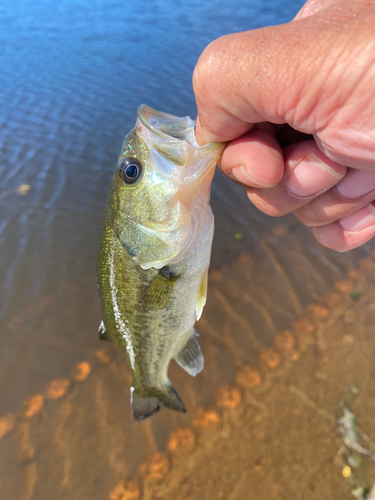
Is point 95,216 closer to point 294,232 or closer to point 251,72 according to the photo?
point 294,232

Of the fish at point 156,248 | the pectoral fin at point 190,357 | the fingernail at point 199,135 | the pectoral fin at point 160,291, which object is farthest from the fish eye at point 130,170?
the pectoral fin at point 190,357

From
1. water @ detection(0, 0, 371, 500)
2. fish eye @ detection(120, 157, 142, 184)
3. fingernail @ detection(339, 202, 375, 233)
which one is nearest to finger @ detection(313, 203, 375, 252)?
fingernail @ detection(339, 202, 375, 233)

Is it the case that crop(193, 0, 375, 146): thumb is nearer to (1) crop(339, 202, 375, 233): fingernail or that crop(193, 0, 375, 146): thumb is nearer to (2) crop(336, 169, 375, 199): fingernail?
(2) crop(336, 169, 375, 199): fingernail

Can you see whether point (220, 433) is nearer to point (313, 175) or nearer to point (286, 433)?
point (286, 433)

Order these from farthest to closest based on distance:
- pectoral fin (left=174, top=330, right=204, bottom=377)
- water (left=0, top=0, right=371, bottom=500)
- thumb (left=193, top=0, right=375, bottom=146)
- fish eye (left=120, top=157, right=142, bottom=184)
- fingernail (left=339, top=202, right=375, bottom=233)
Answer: water (left=0, top=0, right=371, bottom=500) → pectoral fin (left=174, top=330, right=204, bottom=377) → fingernail (left=339, top=202, right=375, bottom=233) → fish eye (left=120, top=157, right=142, bottom=184) → thumb (left=193, top=0, right=375, bottom=146)

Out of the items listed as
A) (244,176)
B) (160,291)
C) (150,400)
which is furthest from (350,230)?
(150,400)

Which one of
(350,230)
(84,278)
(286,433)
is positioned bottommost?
(84,278)
